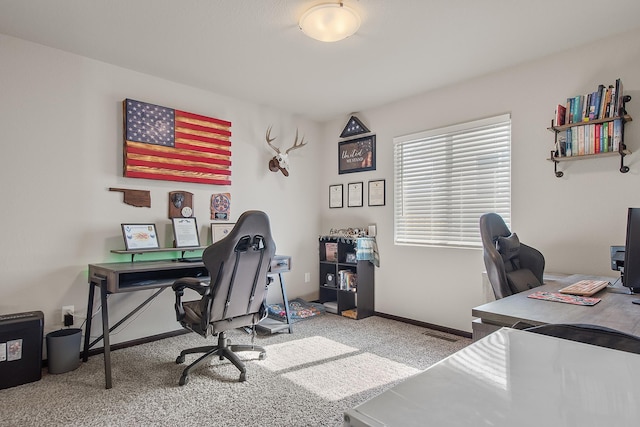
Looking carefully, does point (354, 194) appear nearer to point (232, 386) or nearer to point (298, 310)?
point (298, 310)

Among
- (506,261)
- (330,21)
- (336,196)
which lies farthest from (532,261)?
(336,196)

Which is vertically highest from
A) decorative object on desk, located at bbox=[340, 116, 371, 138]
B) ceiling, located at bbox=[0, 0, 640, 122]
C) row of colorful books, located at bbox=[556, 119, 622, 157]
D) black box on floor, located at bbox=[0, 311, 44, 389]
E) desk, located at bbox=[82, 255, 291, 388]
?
ceiling, located at bbox=[0, 0, 640, 122]

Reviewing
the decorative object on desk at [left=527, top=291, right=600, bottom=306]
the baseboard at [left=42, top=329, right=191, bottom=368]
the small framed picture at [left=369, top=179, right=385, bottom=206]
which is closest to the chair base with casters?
the baseboard at [left=42, top=329, right=191, bottom=368]

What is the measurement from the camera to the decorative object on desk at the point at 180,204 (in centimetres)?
339

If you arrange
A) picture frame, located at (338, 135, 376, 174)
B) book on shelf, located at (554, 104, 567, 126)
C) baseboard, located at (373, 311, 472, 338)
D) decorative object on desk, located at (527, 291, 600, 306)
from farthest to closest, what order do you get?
picture frame, located at (338, 135, 376, 174), baseboard, located at (373, 311, 472, 338), book on shelf, located at (554, 104, 567, 126), decorative object on desk, located at (527, 291, 600, 306)

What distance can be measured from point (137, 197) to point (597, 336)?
10.8 feet

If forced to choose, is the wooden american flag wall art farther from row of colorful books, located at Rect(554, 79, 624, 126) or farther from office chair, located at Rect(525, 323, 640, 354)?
office chair, located at Rect(525, 323, 640, 354)

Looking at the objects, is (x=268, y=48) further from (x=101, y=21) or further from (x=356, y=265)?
(x=356, y=265)

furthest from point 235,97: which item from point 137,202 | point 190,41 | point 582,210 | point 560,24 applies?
point 582,210

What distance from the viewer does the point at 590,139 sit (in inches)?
101

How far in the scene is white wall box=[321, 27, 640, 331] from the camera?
8.52 feet

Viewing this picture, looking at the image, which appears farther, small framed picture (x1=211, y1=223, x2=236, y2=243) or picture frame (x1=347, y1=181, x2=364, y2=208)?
picture frame (x1=347, y1=181, x2=364, y2=208)

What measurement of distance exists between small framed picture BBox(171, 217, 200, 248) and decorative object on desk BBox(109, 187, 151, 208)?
278 millimetres

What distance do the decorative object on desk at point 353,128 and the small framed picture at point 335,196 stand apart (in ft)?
2.15
